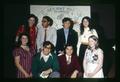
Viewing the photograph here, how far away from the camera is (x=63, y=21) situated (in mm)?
3068

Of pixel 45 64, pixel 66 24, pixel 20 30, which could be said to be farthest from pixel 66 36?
pixel 20 30

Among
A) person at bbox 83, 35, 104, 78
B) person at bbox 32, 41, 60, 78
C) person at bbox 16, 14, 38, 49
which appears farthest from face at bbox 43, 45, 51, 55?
person at bbox 83, 35, 104, 78

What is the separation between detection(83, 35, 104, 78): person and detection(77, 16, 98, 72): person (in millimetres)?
38

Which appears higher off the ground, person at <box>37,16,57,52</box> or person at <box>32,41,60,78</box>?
person at <box>37,16,57,52</box>

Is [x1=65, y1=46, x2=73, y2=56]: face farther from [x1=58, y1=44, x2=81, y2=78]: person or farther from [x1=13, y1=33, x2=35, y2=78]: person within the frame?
[x1=13, y1=33, x2=35, y2=78]: person

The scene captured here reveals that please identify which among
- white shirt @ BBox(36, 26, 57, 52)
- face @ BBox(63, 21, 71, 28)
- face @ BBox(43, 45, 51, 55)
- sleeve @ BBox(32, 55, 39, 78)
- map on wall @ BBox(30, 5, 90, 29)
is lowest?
sleeve @ BBox(32, 55, 39, 78)

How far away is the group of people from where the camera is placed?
305 cm

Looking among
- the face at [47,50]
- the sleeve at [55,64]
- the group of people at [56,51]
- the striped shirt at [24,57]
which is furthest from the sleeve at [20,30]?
the sleeve at [55,64]

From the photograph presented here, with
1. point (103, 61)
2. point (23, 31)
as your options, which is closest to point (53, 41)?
point (23, 31)

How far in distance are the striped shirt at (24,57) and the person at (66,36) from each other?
26cm

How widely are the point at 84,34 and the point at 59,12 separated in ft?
1.02

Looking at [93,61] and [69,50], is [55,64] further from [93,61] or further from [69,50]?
[93,61]

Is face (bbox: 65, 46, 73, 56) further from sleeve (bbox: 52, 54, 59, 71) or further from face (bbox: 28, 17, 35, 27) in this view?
face (bbox: 28, 17, 35, 27)

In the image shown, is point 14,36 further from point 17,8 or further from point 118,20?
point 118,20
